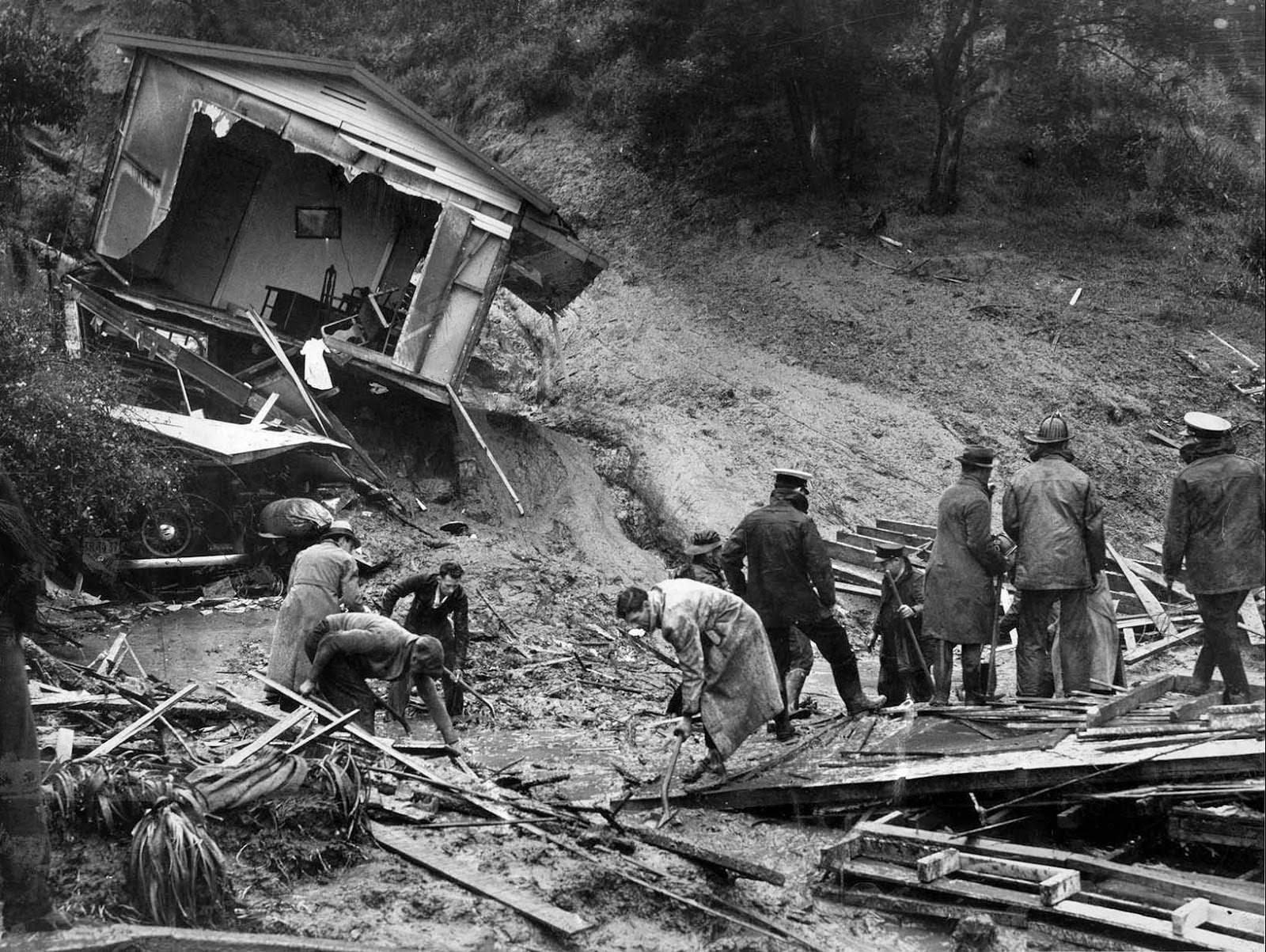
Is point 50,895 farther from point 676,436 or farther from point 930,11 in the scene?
point 930,11

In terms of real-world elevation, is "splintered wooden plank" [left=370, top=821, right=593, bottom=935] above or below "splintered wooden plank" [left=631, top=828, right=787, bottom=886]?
below

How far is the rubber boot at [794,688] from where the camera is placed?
8.05 meters

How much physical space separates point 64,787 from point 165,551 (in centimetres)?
796

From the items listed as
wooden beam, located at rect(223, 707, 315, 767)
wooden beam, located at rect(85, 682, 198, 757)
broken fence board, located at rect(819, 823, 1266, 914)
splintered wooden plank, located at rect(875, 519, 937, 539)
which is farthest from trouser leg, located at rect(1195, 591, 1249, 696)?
splintered wooden plank, located at rect(875, 519, 937, 539)

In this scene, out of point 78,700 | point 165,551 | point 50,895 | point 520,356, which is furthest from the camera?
point 520,356

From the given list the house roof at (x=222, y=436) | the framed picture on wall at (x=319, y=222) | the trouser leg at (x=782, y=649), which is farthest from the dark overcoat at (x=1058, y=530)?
the framed picture on wall at (x=319, y=222)

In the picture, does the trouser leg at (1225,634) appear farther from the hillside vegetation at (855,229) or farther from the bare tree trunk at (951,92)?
the bare tree trunk at (951,92)

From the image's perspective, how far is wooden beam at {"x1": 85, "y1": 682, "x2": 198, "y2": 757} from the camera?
591 centimetres

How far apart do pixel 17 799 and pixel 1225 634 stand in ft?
19.2

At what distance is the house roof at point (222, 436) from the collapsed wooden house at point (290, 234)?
3.60ft

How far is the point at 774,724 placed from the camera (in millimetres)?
7621

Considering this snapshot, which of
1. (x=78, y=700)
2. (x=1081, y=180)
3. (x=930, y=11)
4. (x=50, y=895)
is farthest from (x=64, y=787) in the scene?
(x=1081, y=180)

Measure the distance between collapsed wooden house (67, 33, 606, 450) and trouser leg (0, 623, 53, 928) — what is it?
10.5m

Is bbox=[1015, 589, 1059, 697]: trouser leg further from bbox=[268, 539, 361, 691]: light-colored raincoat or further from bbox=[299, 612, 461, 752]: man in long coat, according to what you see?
bbox=[268, 539, 361, 691]: light-colored raincoat
